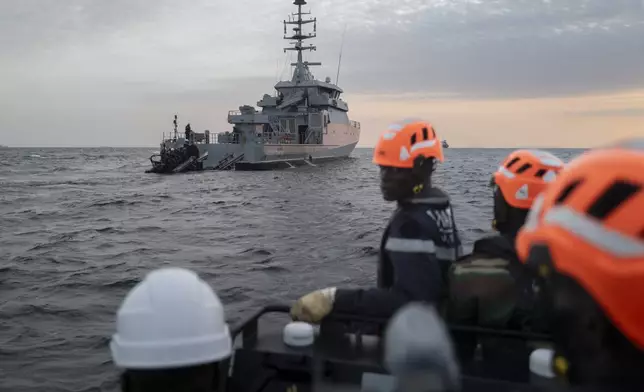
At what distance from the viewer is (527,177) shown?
3512 millimetres

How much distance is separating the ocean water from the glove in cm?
381

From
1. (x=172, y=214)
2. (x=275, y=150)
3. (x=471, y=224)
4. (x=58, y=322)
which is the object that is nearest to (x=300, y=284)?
(x=58, y=322)

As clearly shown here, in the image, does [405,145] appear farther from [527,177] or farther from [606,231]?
[606,231]

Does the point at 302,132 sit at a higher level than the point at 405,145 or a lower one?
higher

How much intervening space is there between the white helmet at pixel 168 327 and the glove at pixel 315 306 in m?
1.14

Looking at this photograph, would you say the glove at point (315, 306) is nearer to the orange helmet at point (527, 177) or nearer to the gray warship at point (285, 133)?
the orange helmet at point (527, 177)

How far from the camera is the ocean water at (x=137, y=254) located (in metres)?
7.17

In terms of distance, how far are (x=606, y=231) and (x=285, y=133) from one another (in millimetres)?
49207

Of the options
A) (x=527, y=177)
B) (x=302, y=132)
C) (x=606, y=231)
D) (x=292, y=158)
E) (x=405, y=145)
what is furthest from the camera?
(x=302, y=132)

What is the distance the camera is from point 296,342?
136 inches

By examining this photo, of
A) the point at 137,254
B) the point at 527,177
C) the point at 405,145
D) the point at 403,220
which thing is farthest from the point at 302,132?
the point at 403,220

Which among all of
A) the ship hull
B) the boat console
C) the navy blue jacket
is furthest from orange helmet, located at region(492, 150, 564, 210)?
the ship hull

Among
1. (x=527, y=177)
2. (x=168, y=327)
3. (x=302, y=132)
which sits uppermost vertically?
(x=302, y=132)

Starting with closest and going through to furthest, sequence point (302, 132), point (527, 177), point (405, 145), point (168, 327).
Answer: point (168, 327) → point (405, 145) → point (527, 177) → point (302, 132)
